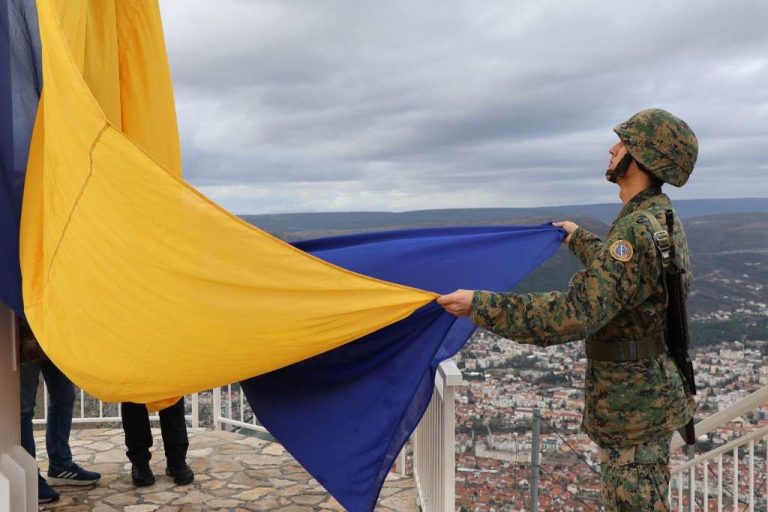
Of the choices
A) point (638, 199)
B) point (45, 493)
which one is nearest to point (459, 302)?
point (638, 199)

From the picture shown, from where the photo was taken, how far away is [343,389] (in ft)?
10.3

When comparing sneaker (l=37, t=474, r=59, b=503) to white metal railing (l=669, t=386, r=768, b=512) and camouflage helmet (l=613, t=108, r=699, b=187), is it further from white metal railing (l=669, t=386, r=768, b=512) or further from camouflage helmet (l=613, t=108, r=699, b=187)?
camouflage helmet (l=613, t=108, r=699, b=187)

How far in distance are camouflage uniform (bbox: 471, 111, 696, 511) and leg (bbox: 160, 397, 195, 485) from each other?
3.13m

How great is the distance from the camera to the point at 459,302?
8.73 ft

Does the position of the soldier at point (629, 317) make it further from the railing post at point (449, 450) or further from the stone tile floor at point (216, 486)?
the stone tile floor at point (216, 486)

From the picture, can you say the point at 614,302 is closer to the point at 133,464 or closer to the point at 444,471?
the point at 444,471

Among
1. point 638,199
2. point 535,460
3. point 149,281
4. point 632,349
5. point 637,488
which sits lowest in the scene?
point 535,460

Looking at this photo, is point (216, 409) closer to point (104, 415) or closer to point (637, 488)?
point (104, 415)

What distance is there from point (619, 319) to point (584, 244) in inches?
23.2

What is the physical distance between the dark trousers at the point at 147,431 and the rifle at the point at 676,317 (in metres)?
3.40

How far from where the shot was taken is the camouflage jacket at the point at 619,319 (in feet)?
8.34

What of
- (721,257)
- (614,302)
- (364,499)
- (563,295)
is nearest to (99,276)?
(364,499)

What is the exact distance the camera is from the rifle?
259 cm

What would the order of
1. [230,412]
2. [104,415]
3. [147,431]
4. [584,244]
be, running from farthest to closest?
[104,415]
[230,412]
[147,431]
[584,244]
